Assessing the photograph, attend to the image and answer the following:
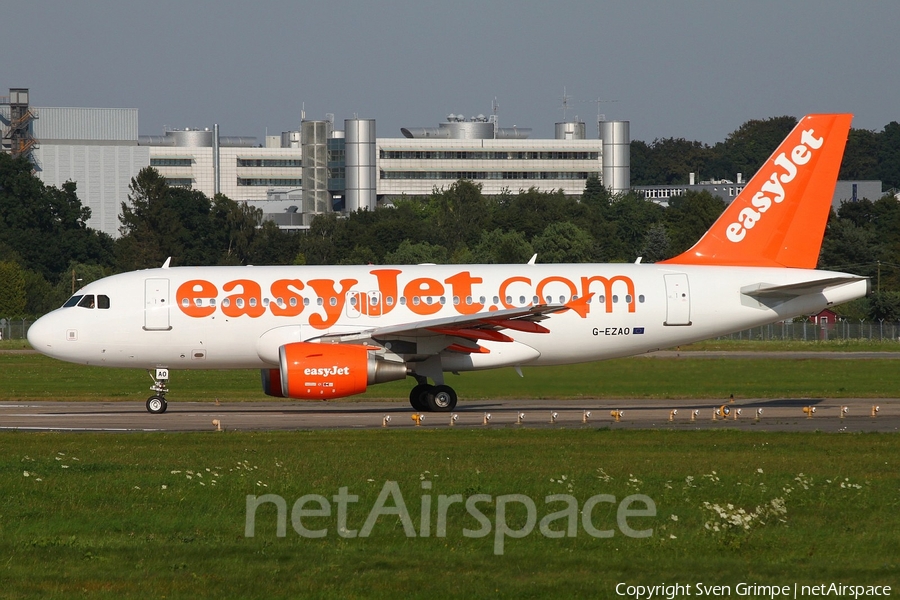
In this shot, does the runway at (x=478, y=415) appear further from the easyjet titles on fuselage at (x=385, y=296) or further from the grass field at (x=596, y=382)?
the easyjet titles on fuselage at (x=385, y=296)

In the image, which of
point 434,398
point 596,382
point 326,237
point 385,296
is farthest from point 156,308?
point 326,237

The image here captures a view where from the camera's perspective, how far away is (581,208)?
12775 cm

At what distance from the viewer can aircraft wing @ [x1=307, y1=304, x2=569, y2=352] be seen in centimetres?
2731

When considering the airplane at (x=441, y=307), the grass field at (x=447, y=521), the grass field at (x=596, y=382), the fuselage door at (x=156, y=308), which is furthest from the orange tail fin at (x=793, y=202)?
the fuselage door at (x=156, y=308)

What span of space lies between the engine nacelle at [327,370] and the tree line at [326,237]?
202 feet

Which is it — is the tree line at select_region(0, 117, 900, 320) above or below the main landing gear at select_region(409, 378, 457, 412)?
above

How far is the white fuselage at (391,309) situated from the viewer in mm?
29406

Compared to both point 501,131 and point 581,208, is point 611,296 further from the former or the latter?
point 501,131

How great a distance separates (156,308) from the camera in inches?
1167

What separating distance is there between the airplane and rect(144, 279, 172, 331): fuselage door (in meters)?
0.03
